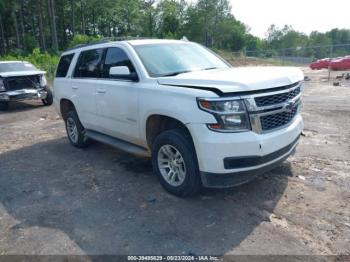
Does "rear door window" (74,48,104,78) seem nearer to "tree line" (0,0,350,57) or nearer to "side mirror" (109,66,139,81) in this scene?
"side mirror" (109,66,139,81)

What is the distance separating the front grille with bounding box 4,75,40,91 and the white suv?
7042 millimetres

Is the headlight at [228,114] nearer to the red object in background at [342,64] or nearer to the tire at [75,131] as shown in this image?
the tire at [75,131]

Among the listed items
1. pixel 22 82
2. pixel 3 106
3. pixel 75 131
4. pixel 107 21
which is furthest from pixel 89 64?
pixel 107 21

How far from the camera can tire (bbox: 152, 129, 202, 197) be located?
383cm

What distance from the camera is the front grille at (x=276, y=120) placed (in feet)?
12.0

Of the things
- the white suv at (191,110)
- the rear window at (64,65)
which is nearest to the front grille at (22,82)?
the rear window at (64,65)

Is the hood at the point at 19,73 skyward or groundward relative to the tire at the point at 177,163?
skyward

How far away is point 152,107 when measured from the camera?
4203 millimetres

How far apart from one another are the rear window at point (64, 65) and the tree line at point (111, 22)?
24.5 m

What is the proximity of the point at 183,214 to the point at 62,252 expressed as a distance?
4.34 ft

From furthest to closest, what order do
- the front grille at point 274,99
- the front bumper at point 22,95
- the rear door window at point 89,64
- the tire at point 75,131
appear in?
the front bumper at point 22,95 < the tire at point 75,131 < the rear door window at point 89,64 < the front grille at point 274,99

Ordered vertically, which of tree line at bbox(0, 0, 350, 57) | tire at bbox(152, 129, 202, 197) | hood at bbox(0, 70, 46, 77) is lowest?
tire at bbox(152, 129, 202, 197)

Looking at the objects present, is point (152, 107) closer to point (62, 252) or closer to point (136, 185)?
point (136, 185)

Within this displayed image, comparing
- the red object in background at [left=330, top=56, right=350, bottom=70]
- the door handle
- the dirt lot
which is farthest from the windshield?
the red object in background at [left=330, top=56, right=350, bottom=70]
